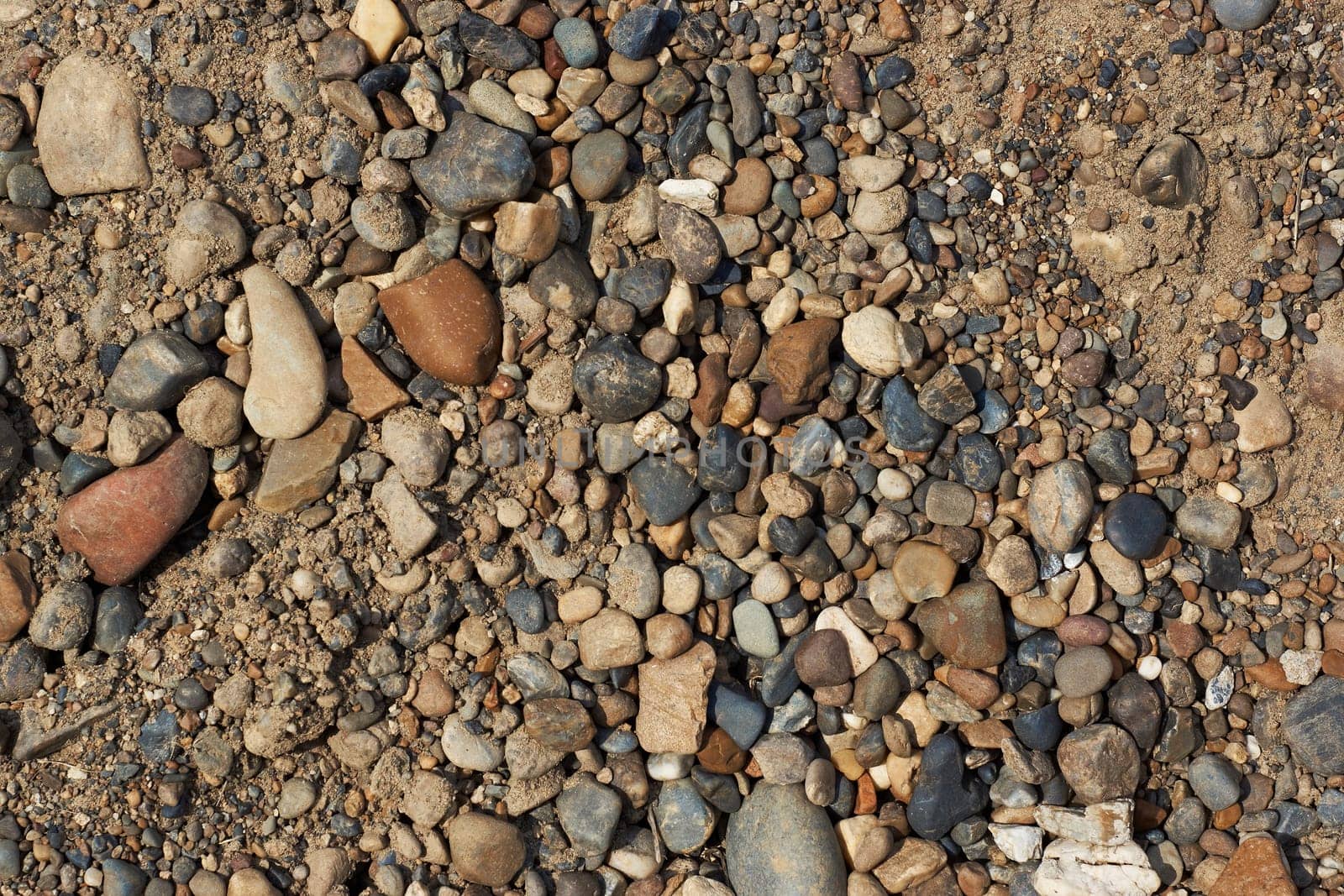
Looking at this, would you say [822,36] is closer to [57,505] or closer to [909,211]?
[909,211]

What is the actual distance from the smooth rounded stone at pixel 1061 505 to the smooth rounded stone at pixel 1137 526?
0.26ft

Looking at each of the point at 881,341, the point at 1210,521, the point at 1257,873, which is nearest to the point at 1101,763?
the point at 1257,873

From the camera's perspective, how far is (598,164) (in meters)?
2.73

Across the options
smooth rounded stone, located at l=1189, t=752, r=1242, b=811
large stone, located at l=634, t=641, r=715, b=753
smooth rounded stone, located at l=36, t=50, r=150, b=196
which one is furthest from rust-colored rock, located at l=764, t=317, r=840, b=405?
smooth rounded stone, located at l=36, t=50, r=150, b=196

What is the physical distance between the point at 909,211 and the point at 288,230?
169 cm

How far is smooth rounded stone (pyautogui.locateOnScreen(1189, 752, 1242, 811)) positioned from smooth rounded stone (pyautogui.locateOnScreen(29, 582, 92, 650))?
117 inches

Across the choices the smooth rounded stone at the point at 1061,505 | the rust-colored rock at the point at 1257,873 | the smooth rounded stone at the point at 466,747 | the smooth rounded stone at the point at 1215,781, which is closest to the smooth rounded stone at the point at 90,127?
the smooth rounded stone at the point at 466,747

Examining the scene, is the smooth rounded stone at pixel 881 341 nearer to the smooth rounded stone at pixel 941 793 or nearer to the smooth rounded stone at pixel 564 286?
the smooth rounded stone at pixel 564 286

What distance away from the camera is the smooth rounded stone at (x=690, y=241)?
2.72 meters

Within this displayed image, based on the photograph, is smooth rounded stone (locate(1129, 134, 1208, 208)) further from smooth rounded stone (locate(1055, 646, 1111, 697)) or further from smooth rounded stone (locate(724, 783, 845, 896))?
smooth rounded stone (locate(724, 783, 845, 896))

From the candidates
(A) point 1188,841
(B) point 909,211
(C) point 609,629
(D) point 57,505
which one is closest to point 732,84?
(B) point 909,211

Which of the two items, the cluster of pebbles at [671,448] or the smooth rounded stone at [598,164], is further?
the smooth rounded stone at [598,164]

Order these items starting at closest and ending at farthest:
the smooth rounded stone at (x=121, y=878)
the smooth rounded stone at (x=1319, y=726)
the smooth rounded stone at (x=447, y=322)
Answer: the smooth rounded stone at (x=121, y=878)
the smooth rounded stone at (x=447, y=322)
the smooth rounded stone at (x=1319, y=726)

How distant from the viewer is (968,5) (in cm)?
284
